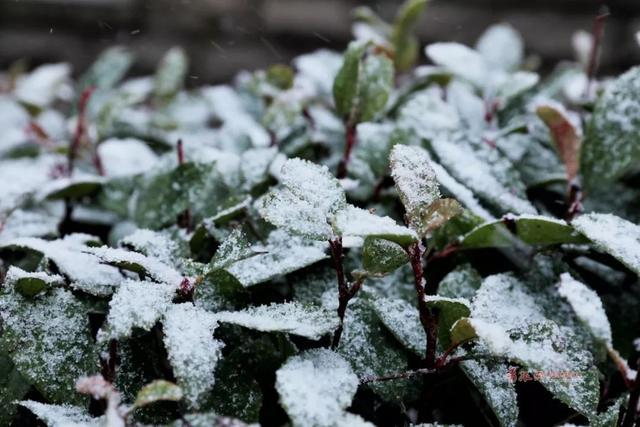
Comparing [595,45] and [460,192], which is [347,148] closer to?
[460,192]

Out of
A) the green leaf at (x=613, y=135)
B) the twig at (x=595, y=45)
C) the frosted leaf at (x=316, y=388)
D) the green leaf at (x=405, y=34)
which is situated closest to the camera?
the frosted leaf at (x=316, y=388)

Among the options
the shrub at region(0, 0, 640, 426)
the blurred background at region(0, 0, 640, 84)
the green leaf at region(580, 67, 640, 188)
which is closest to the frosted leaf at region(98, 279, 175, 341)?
the shrub at region(0, 0, 640, 426)

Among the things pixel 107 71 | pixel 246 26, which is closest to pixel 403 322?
pixel 107 71

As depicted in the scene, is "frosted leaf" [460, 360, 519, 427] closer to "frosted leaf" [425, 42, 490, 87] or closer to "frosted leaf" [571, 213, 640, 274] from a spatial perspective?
"frosted leaf" [571, 213, 640, 274]

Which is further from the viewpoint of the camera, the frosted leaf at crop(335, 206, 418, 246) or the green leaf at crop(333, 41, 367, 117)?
the green leaf at crop(333, 41, 367, 117)

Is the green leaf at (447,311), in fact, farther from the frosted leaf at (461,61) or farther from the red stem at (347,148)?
the frosted leaf at (461,61)

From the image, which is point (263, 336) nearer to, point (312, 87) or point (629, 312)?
point (629, 312)

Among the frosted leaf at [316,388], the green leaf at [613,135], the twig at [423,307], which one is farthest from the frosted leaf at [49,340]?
the green leaf at [613,135]
